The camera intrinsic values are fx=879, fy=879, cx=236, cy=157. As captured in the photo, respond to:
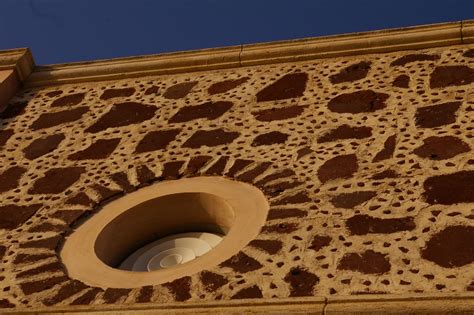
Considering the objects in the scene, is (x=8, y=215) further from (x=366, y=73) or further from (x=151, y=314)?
(x=366, y=73)

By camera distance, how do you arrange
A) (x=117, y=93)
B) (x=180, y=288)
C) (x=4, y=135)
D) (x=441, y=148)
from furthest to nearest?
(x=117, y=93) → (x=4, y=135) → (x=441, y=148) → (x=180, y=288)

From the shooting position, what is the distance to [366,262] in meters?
4.29

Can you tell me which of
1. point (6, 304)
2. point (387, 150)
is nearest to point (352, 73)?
point (387, 150)

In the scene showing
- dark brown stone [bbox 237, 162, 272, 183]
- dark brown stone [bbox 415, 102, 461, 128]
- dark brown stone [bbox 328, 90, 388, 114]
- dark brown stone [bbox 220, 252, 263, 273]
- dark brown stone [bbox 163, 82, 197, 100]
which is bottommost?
dark brown stone [bbox 220, 252, 263, 273]

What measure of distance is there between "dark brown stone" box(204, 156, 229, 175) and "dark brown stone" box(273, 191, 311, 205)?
0.59 m

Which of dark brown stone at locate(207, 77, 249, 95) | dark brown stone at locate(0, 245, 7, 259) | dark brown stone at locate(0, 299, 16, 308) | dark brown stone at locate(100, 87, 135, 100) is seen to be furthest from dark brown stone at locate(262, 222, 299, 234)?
dark brown stone at locate(100, 87, 135, 100)

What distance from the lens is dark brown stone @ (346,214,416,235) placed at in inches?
177

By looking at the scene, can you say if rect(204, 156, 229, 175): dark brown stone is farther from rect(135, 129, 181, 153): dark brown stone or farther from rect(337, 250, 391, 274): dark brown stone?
rect(337, 250, 391, 274): dark brown stone

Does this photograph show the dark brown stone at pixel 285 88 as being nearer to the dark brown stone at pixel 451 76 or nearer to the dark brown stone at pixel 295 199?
the dark brown stone at pixel 451 76

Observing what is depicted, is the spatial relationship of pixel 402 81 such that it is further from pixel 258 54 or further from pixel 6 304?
pixel 6 304

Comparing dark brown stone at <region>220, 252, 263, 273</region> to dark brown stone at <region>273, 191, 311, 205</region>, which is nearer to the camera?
dark brown stone at <region>220, 252, 263, 273</region>

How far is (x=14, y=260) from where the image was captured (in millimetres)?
4965

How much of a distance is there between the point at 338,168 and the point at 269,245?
826 mm

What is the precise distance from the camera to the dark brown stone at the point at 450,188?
185 inches
